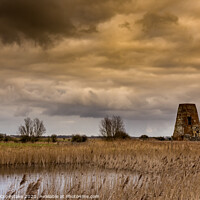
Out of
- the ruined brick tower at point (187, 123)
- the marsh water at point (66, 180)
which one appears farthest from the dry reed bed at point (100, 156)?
the ruined brick tower at point (187, 123)

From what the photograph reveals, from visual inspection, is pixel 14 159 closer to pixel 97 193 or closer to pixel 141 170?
pixel 141 170

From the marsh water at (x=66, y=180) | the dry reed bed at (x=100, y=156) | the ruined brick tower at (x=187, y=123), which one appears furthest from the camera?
the ruined brick tower at (x=187, y=123)

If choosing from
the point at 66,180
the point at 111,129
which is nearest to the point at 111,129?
the point at 111,129

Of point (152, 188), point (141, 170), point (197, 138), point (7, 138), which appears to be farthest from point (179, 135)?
point (7, 138)

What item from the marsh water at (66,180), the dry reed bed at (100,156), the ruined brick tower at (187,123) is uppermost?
the ruined brick tower at (187,123)

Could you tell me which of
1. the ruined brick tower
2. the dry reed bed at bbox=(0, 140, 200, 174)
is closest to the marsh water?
the dry reed bed at bbox=(0, 140, 200, 174)

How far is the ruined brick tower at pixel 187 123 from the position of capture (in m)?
26.8

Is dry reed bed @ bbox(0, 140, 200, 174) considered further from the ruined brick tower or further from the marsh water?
the ruined brick tower

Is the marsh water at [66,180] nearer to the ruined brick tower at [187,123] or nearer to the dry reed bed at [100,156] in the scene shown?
the dry reed bed at [100,156]

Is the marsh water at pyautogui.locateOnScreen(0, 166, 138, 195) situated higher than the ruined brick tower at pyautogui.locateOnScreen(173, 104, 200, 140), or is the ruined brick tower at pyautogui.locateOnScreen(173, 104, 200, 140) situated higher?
the ruined brick tower at pyautogui.locateOnScreen(173, 104, 200, 140)

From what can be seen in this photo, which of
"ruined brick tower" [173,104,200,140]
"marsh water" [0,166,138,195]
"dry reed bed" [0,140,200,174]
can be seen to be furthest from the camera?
"ruined brick tower" [173,104,200,140]

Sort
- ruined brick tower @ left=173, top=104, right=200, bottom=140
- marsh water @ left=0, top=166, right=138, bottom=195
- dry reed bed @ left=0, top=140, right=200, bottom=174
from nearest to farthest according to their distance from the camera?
marsh water @ left=0, top=166, right=138, bottom=195, dry reed bed @ left=0, top=140, right=200, bottom=174, ruined brick tower @ left=173, top=104, right=200, bottom=140

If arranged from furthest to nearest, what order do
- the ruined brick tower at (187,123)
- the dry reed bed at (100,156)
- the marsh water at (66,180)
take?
the ruined brick tower at (187,123)
the dry reed bed at (100,156)
the marsh water at (66,180)

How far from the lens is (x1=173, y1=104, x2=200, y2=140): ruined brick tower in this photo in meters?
26.8
